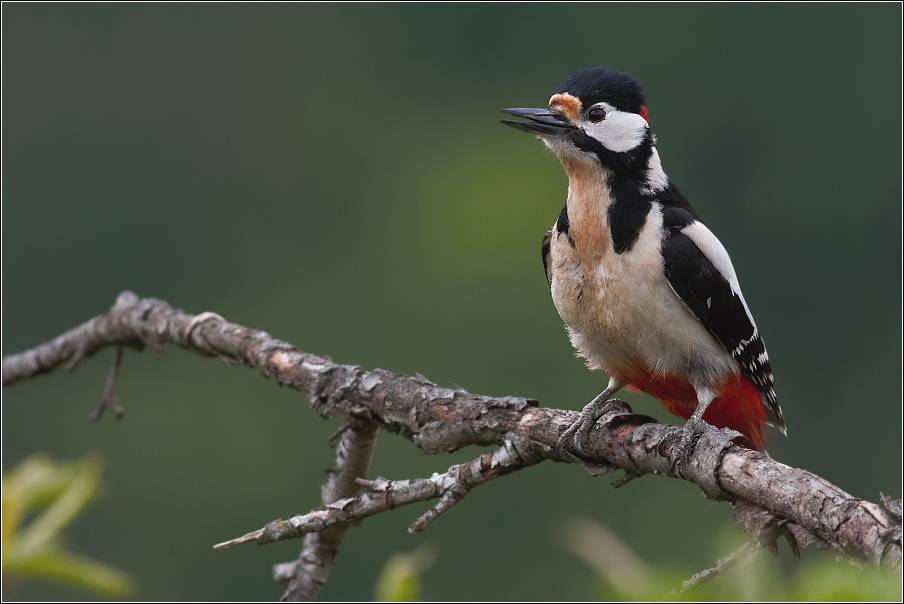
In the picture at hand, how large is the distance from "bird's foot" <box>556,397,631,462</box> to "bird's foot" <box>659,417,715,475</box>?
239 millimetres

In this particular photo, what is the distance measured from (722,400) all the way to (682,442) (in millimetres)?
959

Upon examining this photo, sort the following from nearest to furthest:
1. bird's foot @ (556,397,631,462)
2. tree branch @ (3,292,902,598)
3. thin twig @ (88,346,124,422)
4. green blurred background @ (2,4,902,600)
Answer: tree branch @ (3,292,902,598) → bird's foot @ (556,397,631,462) → thin twig @ (88,346,124,422) → green blurred background @ (2,4,902,600)

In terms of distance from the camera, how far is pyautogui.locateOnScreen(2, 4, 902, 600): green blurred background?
25.3 m

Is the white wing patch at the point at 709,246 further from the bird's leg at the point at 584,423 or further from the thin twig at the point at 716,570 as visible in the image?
the thin twig at the point at 716,570

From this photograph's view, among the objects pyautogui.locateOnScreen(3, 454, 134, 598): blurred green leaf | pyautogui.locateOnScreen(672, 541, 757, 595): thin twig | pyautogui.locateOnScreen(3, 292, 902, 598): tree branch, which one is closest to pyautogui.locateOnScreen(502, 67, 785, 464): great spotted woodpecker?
pyautogui.locateOnScreen(3, 292, 902, 598): tree branch

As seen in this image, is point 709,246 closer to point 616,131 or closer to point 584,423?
point 616,131

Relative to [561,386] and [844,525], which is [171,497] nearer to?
[561,386]

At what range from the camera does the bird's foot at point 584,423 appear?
3.19 metres

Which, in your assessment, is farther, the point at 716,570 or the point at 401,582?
the point at 716,570

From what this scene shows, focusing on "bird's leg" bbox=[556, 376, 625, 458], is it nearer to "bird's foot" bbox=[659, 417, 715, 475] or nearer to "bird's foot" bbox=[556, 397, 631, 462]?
"bird's foot" bbox=[556, 397, 631, 462]

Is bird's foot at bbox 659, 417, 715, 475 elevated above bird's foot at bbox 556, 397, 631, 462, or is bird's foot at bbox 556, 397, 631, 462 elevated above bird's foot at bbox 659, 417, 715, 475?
bird's foot at bbox 556, 397, 631, 462

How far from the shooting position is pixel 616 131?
3.90 meters

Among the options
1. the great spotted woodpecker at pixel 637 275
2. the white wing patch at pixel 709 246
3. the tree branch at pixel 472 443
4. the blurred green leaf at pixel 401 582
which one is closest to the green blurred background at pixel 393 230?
the great spotted woodpecker at pixel 637 275

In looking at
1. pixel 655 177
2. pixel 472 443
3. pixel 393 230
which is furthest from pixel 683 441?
pixel 393 230
